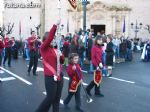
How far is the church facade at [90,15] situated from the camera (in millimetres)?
41250

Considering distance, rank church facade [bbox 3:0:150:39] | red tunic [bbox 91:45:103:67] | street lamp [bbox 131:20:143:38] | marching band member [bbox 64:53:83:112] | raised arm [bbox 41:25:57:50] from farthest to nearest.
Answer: church facade [bbox 3:0:150:39]
street lamp [bbox 131:20:143:38]
red tunic [bbox 91:45:103:67]
marching band member [bbox 64:53:83:112]
raised arm [bbox 41:25:57:50]

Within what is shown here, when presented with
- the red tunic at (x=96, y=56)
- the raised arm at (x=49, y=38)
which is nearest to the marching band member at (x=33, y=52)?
the red tunic at (x=96, y=56)

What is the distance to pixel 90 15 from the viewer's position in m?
41.8

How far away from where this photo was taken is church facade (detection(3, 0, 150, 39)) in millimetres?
41250

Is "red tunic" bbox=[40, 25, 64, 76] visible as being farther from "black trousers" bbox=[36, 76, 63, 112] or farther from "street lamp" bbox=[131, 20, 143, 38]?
"street lamp" bbox=[131, 20, 143, 38]

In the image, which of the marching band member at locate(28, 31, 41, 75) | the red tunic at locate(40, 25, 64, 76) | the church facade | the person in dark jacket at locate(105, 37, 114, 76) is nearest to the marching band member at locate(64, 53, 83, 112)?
the red tunic at locate(40, 25, 64, 76)

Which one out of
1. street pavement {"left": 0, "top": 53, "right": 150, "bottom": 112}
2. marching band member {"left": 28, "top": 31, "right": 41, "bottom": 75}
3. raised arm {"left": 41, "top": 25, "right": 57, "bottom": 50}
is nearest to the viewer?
raised arm {"left": 41, "top": 25, "right": 57, "bottom": 50}

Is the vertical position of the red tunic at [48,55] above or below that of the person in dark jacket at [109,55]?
above

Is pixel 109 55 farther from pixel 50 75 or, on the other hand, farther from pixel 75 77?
pixel 50 75

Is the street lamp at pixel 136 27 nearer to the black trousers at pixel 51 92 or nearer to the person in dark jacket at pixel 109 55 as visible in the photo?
the person in dark jacket at pixel 109 55

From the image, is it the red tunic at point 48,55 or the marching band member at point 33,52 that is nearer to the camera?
the red tunic at point 48,55

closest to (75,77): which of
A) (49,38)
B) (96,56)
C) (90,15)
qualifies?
(96,56)

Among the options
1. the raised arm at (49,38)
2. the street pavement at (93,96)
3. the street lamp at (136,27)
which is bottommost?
the street pavement at (93,96)

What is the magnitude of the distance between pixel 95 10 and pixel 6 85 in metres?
30.3
